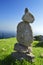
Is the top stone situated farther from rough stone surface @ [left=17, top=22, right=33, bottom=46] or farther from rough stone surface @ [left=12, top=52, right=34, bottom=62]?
rough stone surface @ [left=12, top=52, right=34, bottom=62]

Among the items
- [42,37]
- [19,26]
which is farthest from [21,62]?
[42,37]

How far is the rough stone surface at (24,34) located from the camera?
21656mm

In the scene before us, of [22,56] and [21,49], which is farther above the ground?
[21,49]

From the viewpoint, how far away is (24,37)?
2173 cm

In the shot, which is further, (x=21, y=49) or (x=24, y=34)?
(x=24, y=34)

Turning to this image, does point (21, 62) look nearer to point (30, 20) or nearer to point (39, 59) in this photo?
point (39, 59)

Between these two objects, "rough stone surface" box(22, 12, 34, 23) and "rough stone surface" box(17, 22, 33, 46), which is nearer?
"rough stone surface" box(22, 12, 34, 23)

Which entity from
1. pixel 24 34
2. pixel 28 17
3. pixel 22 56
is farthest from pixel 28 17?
pixel 22 56

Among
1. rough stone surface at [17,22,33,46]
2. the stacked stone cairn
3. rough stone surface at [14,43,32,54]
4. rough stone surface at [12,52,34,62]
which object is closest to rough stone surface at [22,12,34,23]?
the stacked stone cairn

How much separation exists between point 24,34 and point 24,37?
13.3 inches

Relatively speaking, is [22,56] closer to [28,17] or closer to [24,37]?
[24,37]

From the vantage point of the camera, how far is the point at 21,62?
20641 millimetres

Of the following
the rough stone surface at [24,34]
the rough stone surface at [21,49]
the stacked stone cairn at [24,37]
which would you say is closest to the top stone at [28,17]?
the stacked stone cairn at [24,37]

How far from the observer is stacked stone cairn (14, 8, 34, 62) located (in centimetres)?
2138
